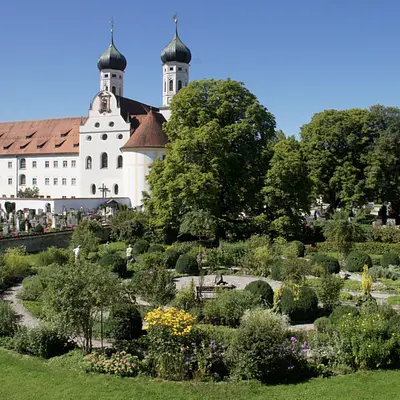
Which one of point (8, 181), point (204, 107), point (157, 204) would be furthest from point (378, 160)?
point (8, 181)

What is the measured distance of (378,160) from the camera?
3856 centimetres

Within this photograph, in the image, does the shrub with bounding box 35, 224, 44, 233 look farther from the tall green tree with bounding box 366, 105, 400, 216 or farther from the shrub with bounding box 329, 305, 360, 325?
the tall green tree with bounding box 366, 105, 400, 216

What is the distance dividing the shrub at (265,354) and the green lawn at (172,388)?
370 mm

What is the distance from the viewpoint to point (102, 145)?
2079 inches

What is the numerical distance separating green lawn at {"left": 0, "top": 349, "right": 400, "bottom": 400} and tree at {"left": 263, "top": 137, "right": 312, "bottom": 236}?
785 inches

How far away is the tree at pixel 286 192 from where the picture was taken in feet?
101

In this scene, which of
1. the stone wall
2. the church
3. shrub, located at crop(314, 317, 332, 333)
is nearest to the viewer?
shrub, located at crop(314, 317, 332, 333)

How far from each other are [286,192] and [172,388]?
21.9m

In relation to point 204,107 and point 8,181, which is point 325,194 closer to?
point 204,107

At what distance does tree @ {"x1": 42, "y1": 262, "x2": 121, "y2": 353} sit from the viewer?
470 inches

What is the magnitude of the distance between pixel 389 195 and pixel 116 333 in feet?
104

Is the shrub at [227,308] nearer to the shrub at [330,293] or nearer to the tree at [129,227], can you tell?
the shrub at [330,293]

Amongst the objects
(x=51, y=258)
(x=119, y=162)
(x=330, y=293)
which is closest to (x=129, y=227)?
(x=51, y=258)

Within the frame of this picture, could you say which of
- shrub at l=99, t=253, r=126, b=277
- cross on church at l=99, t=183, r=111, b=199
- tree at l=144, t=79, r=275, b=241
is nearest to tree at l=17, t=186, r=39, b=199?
cross on church at l=99, t=183, r=111, b=199
